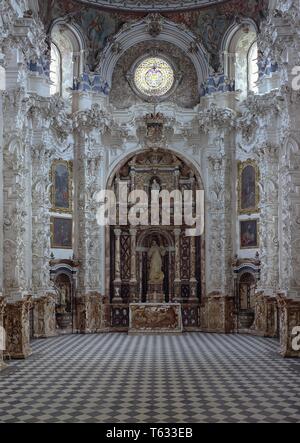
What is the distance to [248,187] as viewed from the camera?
1148 inches

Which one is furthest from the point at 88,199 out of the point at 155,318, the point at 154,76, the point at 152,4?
the point at 152,4

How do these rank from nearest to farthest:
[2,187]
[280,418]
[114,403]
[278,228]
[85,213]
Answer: [280,418], [114,403], [2,187], [278,228], [85,213]

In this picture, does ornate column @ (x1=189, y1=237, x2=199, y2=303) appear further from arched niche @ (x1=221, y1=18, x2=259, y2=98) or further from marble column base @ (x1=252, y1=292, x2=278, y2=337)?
arched niche @ (x1=221, y1=18, x2=259, y2=98)

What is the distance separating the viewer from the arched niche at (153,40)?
3039 centimetres

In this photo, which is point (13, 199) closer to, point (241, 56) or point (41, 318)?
point (41, 318)

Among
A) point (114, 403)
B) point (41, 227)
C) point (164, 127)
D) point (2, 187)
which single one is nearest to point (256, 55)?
point (164, 127)

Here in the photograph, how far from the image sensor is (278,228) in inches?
1026

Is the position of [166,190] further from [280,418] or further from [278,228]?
[280,418]

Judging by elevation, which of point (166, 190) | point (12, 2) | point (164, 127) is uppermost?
point (12, 2)

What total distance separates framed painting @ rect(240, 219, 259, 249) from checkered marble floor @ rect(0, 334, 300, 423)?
5616 mm

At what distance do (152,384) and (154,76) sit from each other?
1909 cm

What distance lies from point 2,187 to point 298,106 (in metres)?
9.44

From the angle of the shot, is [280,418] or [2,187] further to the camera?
[2,187]

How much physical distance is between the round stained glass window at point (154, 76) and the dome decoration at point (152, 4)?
2385 mm
